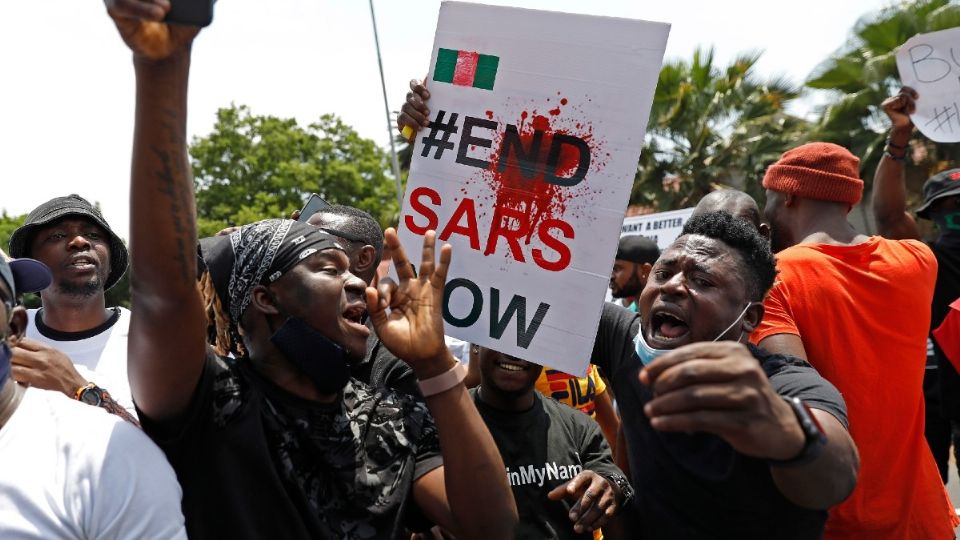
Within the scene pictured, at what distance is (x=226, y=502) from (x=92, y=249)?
2285 mm

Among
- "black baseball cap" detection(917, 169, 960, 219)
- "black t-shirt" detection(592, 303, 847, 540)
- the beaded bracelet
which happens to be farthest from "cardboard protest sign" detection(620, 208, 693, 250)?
"black t-shirt" detection(592, 303, 847, 540)

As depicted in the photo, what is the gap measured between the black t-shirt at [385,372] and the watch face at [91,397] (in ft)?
2.53

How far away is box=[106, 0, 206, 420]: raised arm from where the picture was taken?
1.71 metres

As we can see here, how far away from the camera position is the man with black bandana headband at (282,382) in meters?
1.74

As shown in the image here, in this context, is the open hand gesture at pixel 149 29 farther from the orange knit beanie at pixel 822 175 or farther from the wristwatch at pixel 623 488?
the orange knit beanie at pixel 822 175

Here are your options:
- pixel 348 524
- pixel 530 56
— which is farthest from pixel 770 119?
pixel 348 524

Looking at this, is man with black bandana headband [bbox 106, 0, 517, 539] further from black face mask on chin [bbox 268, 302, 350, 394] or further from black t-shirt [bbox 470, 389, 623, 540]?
black t-shirt [bbox 470, 389, 623, 540]

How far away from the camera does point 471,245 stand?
2840 mm

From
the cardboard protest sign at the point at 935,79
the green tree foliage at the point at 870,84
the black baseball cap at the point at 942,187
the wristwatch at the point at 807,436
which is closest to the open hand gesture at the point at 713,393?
the wristwatch at the point at 807,436

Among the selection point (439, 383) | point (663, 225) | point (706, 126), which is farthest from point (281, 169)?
point (439, 383)

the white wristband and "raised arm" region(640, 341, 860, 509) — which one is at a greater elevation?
"raised arm" region(640, 341, 860, 509)

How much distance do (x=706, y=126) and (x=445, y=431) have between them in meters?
17.6

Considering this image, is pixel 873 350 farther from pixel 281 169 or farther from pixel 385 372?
pixel 281 169

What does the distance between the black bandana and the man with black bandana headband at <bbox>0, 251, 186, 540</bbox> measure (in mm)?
587
